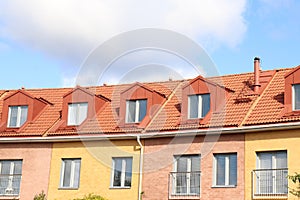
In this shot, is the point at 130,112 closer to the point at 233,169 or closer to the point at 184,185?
the point at 184,185

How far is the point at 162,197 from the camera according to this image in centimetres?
2867

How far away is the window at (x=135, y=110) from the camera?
3125 centimetres

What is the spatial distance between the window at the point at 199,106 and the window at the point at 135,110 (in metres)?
2.77

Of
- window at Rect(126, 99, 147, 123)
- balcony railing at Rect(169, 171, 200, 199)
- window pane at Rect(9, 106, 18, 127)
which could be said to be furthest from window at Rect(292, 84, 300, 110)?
window pane at Rect(9, 106, 18, 127)

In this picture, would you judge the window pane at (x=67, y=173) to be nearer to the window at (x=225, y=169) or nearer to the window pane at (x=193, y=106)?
the window pane at (x=193, y=106)

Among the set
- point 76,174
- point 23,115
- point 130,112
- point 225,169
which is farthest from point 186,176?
point 23,115

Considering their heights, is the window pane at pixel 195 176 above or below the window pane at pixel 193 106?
below

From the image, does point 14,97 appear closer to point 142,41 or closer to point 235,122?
point 142,41

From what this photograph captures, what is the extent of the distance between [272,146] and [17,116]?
15.3 metres

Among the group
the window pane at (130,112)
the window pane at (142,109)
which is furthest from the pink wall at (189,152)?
the window pane at (130,112)

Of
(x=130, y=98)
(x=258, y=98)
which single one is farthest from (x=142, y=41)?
(x=258, y=98)

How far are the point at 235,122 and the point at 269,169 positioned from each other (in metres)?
2.89

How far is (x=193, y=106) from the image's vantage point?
A: 2994 centimetres

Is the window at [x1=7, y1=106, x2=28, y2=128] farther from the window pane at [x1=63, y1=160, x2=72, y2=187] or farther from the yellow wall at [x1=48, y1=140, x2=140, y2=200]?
the window pane at [x1=63, y1=160, x2=72, y2=187]
